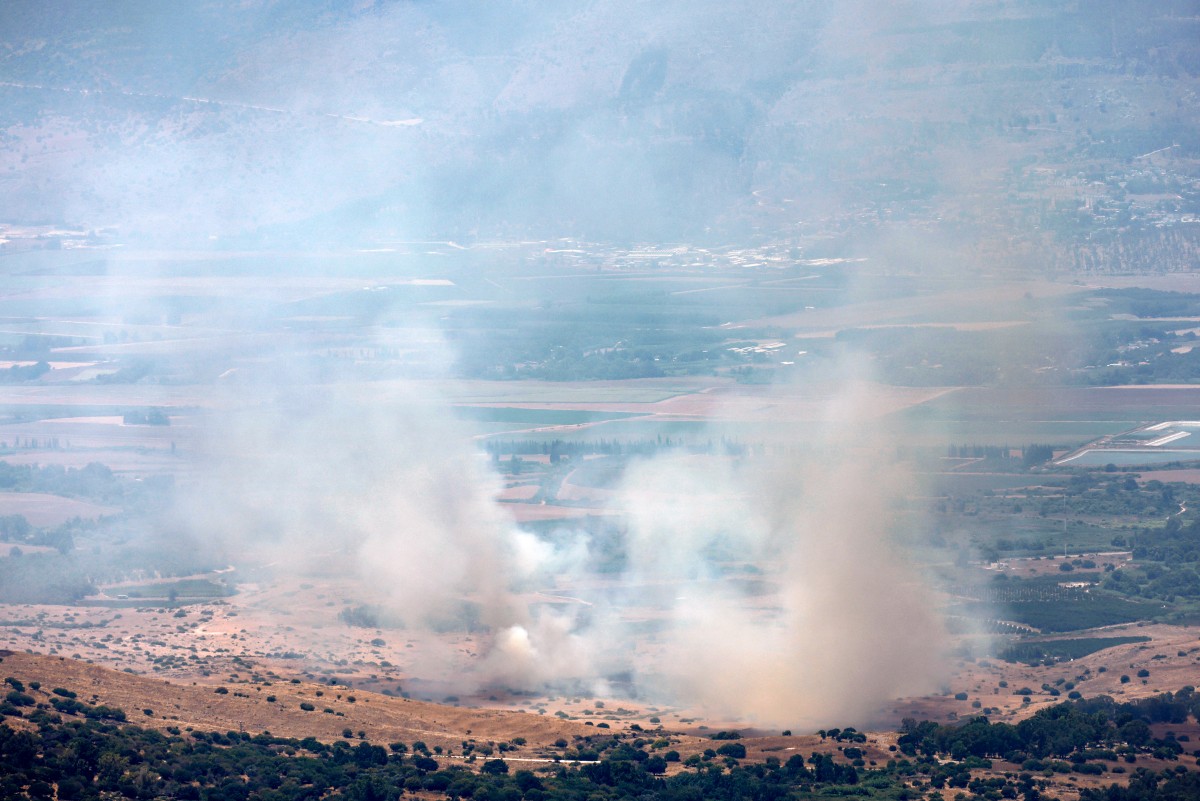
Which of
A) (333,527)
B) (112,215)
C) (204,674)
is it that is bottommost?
(204,674)

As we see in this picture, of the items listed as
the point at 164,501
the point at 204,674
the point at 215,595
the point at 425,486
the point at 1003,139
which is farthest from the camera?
the point at 1003,139

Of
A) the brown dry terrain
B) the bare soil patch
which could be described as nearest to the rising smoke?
the brown dry terrain

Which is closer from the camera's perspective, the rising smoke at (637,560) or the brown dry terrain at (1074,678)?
the brown dry terrain at (1074,678)

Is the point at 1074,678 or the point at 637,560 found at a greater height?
the point at 637,560

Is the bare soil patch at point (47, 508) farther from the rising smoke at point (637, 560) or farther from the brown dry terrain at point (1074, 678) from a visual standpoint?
the brown dry terrain at point (1074, 678)

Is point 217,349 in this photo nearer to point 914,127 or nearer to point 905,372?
point 905,372

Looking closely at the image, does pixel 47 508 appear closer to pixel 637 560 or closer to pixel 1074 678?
pixel 637 560

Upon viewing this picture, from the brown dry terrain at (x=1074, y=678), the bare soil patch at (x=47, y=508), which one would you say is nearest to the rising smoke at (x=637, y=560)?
the brown dry terrain at (x=1074, y=678)

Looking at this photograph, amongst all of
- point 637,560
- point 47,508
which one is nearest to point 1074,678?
point 637,560

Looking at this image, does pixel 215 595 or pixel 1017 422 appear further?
pixel 1017 422

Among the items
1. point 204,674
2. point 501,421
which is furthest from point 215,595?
point 501,421

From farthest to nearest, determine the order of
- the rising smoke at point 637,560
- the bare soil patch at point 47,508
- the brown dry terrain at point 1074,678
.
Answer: the bare soil patch at point 47,508 < the rising smoke at point 637,560 < the brown dry terrain at point 1074,678
